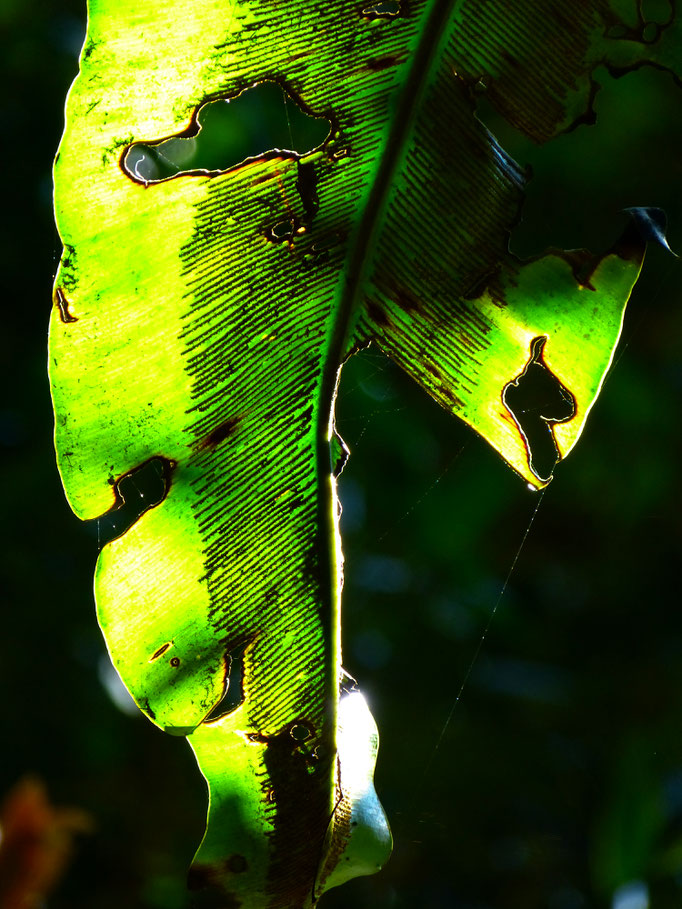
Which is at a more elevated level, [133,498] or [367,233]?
[367,233]

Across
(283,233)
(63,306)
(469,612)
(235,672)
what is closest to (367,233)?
(283,233)

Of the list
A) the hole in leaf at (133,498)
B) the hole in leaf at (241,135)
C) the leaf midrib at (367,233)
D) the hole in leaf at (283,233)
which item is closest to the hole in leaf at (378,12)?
the leaf midrib at (367,233)

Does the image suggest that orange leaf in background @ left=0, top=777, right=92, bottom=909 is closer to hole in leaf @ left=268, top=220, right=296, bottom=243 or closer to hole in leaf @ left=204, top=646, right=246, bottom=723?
hole in leaf @ left=204, top=646, right=246, bottom=723

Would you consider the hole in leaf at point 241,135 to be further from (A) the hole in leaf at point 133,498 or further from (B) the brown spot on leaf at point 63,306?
(B) the brown spot on leaf at point 63,306

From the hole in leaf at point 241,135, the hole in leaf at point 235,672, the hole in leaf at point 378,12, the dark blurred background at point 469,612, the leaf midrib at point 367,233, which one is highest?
the hole in leaf at point 378,12

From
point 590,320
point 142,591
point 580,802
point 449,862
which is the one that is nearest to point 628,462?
point 580,802

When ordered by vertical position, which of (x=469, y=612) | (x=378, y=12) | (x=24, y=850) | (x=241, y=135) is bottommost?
(x=469, y=612)

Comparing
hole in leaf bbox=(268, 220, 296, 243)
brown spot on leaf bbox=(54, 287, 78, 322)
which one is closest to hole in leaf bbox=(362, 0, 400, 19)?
hole in leaf bbox=(268, 220, 296, 243)

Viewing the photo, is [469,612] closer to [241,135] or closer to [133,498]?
[133,498]

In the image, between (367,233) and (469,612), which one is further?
(469,612)
